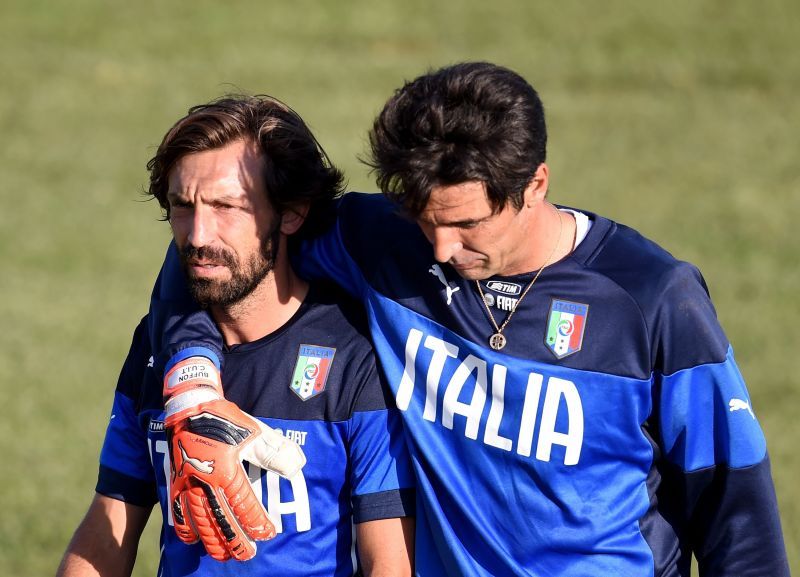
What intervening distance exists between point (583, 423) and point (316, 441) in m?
0.84

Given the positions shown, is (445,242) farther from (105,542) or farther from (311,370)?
(105,542)

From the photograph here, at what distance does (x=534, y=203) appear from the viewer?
363cm

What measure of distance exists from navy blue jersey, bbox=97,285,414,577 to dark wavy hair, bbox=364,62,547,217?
597 millimetres

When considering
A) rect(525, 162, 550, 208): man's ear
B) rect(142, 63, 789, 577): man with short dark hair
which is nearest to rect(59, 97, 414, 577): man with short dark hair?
rect(142, 63, 789, 577): man with short dark hair

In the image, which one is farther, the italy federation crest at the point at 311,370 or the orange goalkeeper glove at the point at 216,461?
the italy federation crest at the point at 311,370

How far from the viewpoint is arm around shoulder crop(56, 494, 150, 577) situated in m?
4.11

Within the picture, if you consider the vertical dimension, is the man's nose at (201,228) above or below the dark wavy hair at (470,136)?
below

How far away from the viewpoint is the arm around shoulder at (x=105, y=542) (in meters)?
4.11

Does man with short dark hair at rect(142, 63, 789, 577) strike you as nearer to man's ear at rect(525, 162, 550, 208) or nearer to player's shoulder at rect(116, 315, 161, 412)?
man's ear at rect(525, 162, 550, 208)

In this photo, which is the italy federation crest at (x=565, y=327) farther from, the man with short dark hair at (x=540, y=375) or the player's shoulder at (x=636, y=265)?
the player's shoulder at (x=636, y=265)

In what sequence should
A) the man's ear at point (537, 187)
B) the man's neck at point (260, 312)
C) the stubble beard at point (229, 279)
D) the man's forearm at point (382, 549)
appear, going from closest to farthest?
1. the man's ear at point (537, 187)
2. the man's forearm at point (382, 549)
3. the stubble beard at point (229, 279)
4. the man's neck at point (260, 312)

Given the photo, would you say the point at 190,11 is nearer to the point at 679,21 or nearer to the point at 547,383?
the point at 679,21

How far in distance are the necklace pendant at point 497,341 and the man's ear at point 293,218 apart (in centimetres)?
84

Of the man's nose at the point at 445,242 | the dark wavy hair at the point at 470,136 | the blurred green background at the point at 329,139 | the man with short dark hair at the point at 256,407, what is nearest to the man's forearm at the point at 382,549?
the man with short dark hair at the point at 256,407
